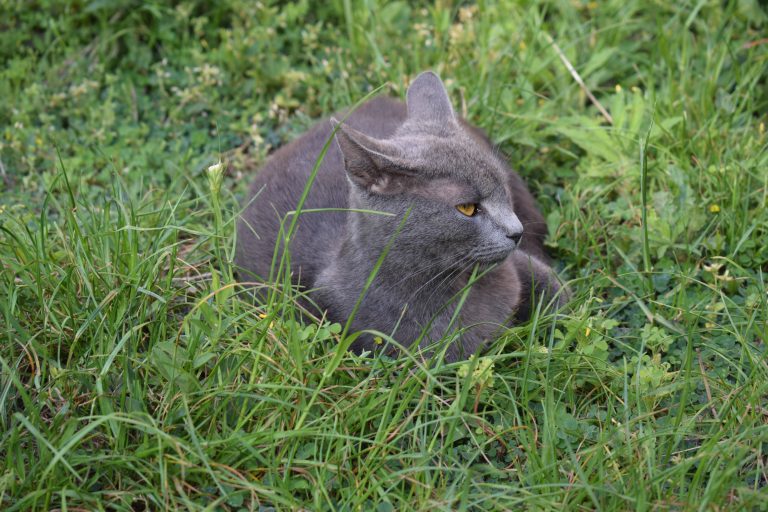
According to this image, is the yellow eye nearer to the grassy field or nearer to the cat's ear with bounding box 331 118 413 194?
the cat's ear with bounding box 331 118 413 194

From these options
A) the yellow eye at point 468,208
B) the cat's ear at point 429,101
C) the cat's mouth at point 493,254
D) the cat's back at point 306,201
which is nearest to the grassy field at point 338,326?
the cat's back at point 306,201

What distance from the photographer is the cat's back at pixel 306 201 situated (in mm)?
3510

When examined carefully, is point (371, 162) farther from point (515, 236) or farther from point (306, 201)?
point (306, 201)

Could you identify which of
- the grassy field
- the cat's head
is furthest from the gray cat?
the grassy field

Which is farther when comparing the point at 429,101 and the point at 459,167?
the point at 429,101

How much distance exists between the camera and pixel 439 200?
292 centimetres

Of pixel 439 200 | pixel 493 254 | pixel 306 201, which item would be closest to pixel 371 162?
pixel 439 200

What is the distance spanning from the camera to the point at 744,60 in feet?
14.7

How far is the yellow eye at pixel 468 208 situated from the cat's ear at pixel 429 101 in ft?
1.52

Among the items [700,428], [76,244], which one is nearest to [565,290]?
[700,428]

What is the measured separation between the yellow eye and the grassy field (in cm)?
A: 45

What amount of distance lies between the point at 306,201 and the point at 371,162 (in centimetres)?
83

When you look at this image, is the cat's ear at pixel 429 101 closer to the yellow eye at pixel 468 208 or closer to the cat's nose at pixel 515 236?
the yellow eye at pixel 468 208

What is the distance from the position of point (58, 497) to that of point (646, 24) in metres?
3.88
